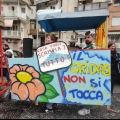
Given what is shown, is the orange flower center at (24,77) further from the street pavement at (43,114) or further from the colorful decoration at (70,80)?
the street pavement at (43,114)

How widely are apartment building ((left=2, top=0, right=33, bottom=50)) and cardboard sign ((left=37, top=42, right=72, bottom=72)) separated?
92.0ft

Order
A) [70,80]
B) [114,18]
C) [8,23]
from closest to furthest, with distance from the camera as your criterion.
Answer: [70,80] < [114,18] < [8,23]

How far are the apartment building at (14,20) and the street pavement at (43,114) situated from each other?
27.5 metres

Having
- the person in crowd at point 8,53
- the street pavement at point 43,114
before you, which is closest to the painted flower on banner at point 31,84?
the street pavement at point 43,114

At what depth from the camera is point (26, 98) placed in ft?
11.0

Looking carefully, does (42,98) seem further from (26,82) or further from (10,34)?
(10,34)

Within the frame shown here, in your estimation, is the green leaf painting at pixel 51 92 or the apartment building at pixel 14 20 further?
the apartment building at pixel 14 20

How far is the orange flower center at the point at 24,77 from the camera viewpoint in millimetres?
3273

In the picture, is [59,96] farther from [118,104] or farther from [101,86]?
[118,104]

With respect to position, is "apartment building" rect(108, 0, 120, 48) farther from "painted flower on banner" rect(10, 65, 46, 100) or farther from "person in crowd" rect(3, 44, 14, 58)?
"painted flower on banner" rect(10, 65, 46, 100)

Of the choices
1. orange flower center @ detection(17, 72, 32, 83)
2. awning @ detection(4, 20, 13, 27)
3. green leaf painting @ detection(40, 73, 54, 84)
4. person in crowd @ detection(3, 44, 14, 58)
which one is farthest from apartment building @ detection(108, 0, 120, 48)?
orange flower center @ detection(17, 72, 32, 83)

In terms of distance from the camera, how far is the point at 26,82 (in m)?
3.31

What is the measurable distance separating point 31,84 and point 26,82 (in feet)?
0.39

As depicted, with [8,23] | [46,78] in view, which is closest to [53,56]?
[46,78]
